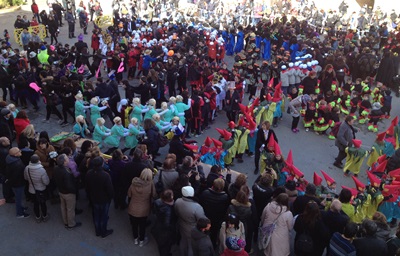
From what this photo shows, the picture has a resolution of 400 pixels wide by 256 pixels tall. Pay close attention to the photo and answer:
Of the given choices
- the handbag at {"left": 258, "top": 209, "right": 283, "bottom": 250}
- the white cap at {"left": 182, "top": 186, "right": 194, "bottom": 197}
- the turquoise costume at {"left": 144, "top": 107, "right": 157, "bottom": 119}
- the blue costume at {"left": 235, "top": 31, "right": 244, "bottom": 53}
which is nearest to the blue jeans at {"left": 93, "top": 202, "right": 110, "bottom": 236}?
the white cap at {"left": 182, "top": 186, "right": 194, "bottom": 197}

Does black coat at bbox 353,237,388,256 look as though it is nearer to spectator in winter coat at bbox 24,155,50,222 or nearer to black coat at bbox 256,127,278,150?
black coat at bbox 256,127,278,150

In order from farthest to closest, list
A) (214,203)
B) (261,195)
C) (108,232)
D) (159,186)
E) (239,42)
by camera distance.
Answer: (239,42), (108,232), (159,186), (261,195), (214,203)

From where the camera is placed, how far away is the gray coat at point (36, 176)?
7211 millimetres

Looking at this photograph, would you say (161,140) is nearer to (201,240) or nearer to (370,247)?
(201,240)

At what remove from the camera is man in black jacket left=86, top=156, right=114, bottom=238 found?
6824 mm

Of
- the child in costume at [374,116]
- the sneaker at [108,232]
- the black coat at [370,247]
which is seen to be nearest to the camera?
the black coat at [370,247]

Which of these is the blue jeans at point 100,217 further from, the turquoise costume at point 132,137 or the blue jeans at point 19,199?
the turquoise costume at point 132,137

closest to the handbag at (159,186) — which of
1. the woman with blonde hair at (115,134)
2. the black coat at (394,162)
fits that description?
the woman with blonde hair at (115,134)

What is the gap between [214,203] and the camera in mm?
6598

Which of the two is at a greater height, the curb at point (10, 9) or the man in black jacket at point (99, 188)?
the curb at point (10, 9)

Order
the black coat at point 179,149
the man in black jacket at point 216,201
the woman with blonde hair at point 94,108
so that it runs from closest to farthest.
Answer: the man in black jacket at point 216,201, the black coat at point 179,149, the woman with blonde hair at point 94,108

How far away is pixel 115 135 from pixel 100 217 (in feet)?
9.20

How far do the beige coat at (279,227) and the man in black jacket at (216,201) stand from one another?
0.71 m

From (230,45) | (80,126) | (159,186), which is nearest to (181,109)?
(80,126)
